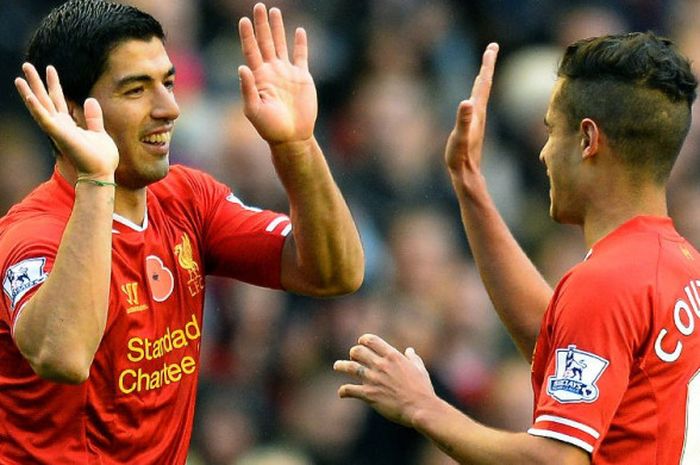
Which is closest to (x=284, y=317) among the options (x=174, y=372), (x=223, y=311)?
(x=223, y=311)

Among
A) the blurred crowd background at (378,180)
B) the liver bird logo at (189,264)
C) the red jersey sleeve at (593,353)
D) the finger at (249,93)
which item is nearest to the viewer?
the red jersey sleeve at (593,353)

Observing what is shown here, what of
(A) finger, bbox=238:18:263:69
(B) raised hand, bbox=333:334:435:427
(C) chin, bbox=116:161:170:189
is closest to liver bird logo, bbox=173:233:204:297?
(C) chin, bbox=116:161:170:189

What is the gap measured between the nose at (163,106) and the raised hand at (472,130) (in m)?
0.99

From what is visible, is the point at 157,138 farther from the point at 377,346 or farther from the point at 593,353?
the point at 593,353

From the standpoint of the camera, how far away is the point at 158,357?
16.1ft

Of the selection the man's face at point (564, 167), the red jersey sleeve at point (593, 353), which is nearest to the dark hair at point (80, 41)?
the man's face at point (564, 167)

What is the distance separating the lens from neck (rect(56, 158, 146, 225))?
4.99m

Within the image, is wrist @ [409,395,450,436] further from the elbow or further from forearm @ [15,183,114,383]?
forearm @ [15,183,114,383]

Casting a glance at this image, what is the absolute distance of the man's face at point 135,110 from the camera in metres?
4.97

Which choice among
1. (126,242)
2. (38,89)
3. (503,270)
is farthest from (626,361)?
(38,89)

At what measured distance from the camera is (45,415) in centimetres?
Answer: 476

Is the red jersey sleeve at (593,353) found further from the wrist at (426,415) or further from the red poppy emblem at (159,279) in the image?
the red poppy emblem at (159,279)

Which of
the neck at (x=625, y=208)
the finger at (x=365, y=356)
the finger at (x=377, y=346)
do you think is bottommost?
the finger at (x=365, y=356)

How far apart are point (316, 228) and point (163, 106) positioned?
0.66 metres
